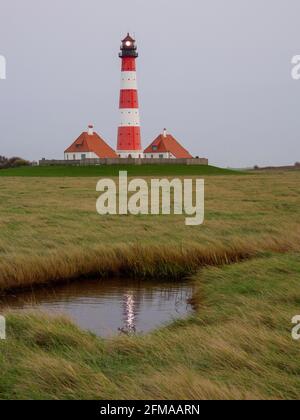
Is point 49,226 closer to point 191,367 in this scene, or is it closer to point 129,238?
point 129,238

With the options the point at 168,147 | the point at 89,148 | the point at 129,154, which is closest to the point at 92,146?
the point at 89,148

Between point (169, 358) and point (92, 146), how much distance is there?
69186mm

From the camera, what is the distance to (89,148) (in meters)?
75.3

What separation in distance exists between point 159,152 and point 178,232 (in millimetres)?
60956

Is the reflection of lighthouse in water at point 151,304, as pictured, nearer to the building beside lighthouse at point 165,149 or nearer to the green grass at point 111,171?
the green grass at point 111,171

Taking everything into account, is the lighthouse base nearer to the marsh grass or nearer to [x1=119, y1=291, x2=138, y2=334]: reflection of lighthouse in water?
the marsh grass

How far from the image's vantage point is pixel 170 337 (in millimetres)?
8859

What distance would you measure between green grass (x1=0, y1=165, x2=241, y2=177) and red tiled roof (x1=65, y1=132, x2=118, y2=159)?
395 inches

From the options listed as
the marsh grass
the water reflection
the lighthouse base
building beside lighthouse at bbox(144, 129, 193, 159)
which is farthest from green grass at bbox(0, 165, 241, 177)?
the water reflection

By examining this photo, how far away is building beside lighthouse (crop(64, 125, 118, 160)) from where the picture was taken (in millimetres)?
75188

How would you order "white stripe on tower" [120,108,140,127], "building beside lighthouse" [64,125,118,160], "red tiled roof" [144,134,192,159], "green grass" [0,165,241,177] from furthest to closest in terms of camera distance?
"red tiled roof" [144,134,192,159]
"building beside lighthouse" [64,125,118,160]
"white stripe on tower" [120,108,140,127]
"green grass" [0,165,241,177]

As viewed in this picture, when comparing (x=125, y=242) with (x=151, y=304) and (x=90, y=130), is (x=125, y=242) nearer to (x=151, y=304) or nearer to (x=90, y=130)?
(x=151, y=304)

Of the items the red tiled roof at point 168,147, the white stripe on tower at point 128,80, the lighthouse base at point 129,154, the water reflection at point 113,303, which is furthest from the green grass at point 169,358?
the red tiled roof at point 168,147

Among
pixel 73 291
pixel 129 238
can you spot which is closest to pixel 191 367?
pixel 73 291
